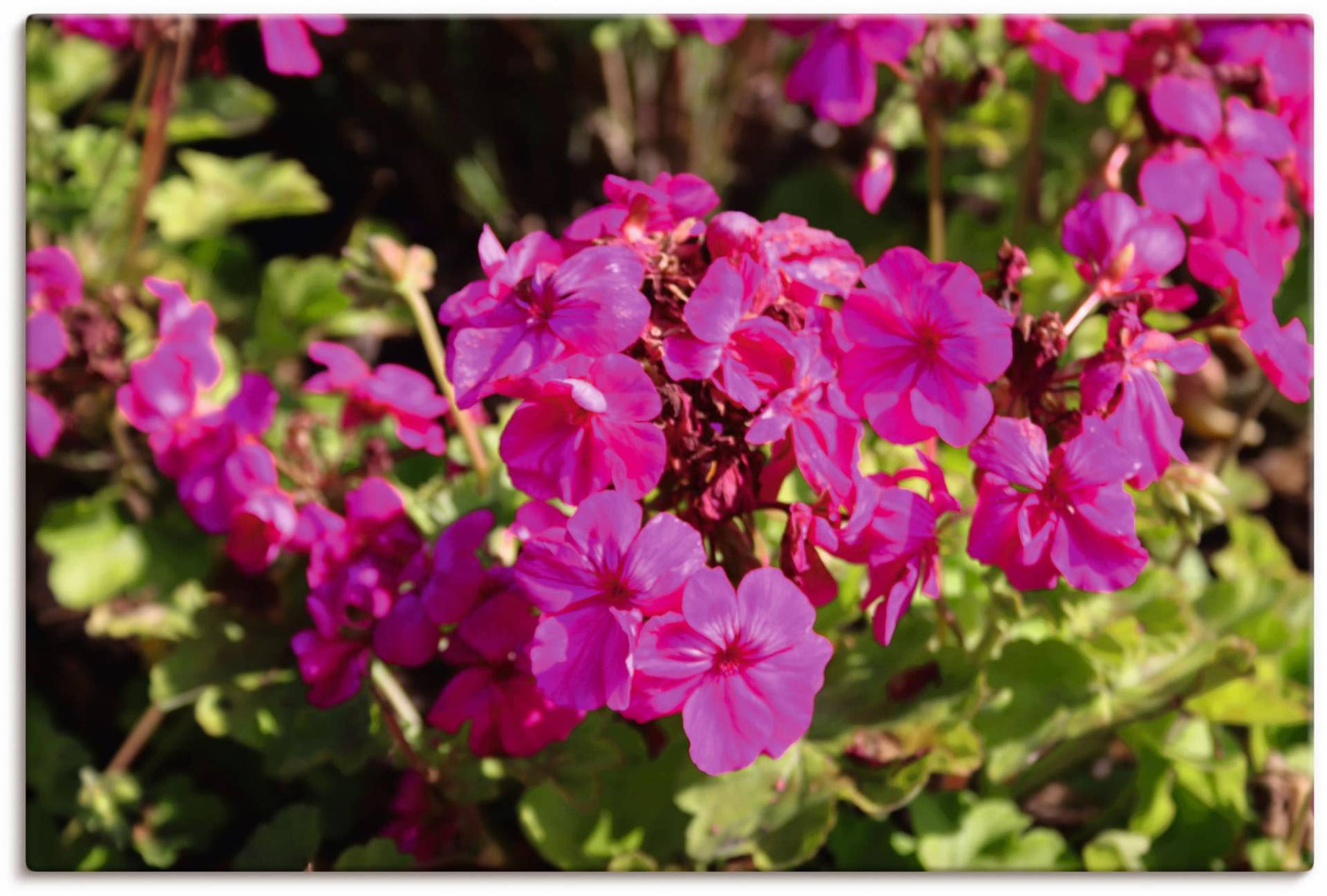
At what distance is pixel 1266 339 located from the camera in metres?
1.03

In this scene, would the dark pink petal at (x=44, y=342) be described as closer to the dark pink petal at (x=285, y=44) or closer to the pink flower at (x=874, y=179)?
the dark pink petal at (x=285, y=44)

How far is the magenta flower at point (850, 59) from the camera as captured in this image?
1471 millimetres

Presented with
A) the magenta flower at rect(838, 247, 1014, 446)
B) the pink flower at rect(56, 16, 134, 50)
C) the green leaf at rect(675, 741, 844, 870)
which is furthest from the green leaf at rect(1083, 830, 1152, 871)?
the pink flower at rect(56, 16, 134, 50)

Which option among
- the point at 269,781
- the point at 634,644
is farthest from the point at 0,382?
the point at 634,644

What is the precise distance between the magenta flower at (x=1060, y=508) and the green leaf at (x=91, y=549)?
1.19 meters

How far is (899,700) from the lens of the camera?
1312 millimetres

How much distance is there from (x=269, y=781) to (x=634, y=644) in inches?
41.5

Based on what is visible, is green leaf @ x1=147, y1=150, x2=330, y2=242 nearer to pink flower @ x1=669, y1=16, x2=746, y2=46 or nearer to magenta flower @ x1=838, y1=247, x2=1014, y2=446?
pink flower @ x1=669, y1=16, x2=746, y2=46

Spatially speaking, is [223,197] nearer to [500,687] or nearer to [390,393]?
[390,393]

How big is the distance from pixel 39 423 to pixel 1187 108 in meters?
1.30

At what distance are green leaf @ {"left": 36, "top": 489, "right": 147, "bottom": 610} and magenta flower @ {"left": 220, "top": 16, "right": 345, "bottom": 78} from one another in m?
0.66

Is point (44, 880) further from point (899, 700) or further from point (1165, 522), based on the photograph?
point (1165, 522)

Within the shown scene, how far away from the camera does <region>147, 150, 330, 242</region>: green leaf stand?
190 centimetres

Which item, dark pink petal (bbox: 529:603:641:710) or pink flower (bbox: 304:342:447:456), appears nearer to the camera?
dark pink petal (bbox: 529:603:641:710)
